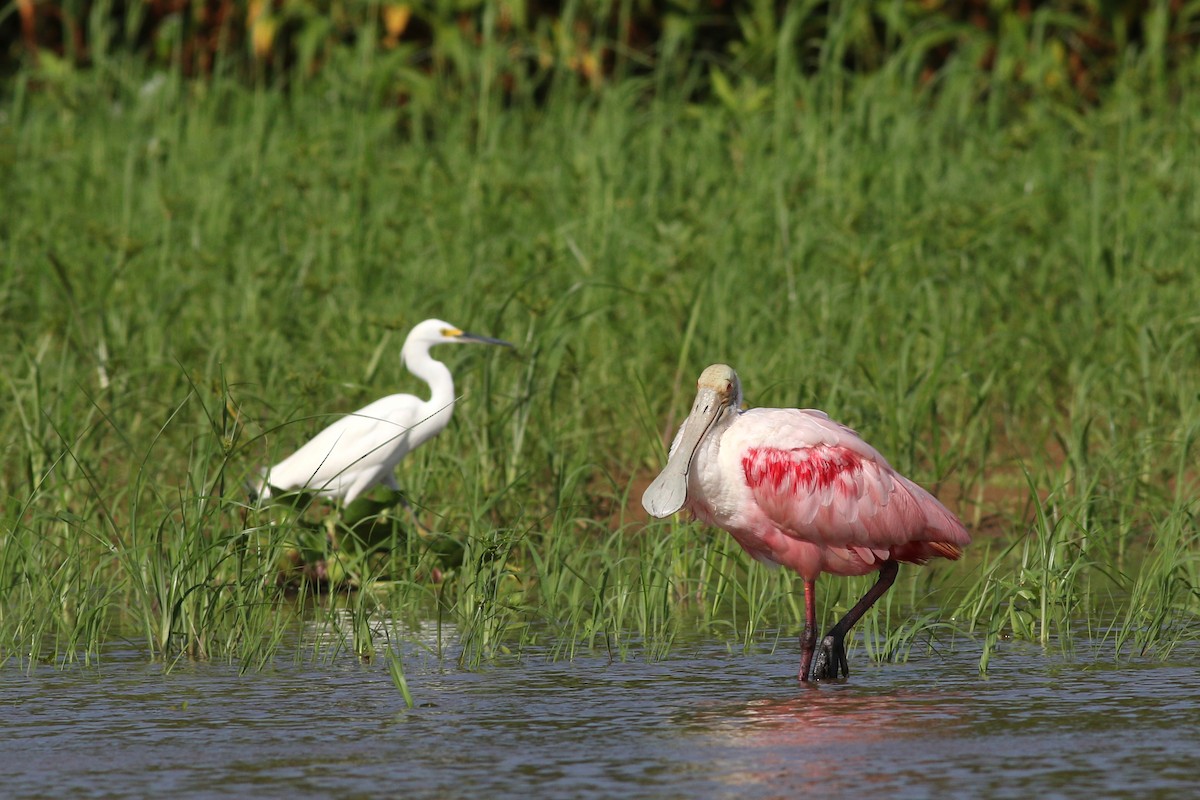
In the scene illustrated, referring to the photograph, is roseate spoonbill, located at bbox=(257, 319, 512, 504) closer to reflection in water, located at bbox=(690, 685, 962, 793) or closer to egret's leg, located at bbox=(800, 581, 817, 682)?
egret's leg, located at bbox=(800, 581, 817, 682)

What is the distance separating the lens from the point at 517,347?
28.0 ft

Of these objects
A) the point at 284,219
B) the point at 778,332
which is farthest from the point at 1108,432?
the point at 284,219

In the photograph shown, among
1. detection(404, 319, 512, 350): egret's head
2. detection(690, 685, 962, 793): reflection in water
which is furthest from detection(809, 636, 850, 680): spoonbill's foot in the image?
detection(404, 319, 512, 350): egret's head

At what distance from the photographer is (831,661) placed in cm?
577

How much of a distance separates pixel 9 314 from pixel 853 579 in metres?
4.58

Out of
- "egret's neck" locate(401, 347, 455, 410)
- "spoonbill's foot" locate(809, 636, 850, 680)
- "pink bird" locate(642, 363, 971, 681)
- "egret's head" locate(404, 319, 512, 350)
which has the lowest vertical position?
"spoonbill's foot" locate(809, 636, 850, 680)

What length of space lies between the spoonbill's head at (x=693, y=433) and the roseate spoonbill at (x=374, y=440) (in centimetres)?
186

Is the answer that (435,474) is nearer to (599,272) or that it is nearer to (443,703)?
(599,272)

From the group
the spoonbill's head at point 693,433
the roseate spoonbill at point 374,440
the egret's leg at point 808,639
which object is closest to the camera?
the egret's leg at point 808,639

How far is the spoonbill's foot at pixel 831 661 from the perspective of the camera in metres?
5.75

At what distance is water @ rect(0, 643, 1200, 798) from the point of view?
4480mm

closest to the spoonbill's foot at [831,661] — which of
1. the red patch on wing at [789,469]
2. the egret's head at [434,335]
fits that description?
the red patch on wing at [789,469]

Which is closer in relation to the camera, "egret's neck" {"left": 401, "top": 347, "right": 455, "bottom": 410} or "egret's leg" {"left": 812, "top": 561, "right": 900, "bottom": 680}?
"egret's leg" {"left": 812, "top": 561, "right": 900, "bottom": 680}

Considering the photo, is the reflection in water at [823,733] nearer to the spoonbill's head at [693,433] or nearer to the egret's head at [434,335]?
the spoonbill's head at [693,433]
